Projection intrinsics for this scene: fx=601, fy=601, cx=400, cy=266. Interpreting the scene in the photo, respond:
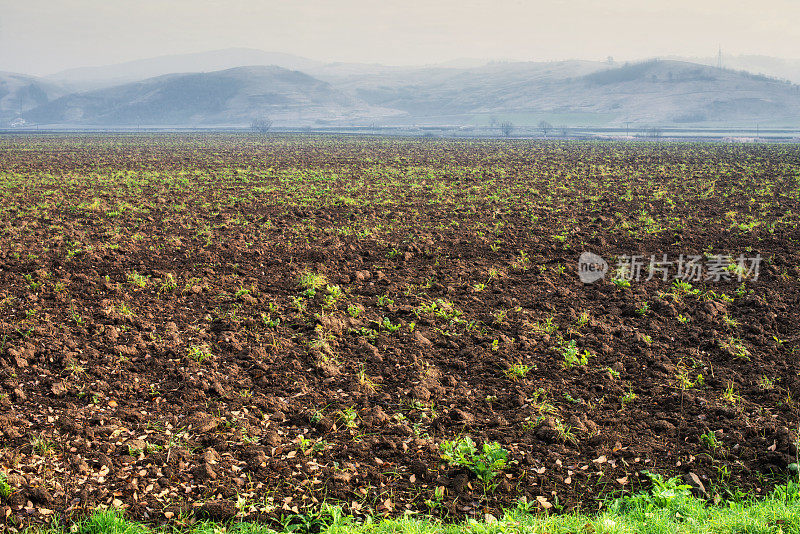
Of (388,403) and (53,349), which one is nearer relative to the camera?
(388,403)

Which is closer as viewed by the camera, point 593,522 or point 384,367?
point 593,522

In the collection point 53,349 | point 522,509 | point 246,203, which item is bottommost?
point 522,509

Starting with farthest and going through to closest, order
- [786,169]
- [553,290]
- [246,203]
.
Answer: [786,169] → [246,203] → [553,290]

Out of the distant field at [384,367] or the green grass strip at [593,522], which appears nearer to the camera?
the green grass strip at [593,522]

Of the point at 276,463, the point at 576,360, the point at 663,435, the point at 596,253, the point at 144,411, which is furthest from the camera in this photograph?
the point at 596,253

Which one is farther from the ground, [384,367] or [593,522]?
[384,367]

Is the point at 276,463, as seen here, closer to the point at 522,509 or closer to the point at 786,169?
the point at 522,509

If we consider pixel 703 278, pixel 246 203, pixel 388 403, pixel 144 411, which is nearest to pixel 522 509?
pixel 388 403

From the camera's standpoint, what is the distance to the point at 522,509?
5.47 m

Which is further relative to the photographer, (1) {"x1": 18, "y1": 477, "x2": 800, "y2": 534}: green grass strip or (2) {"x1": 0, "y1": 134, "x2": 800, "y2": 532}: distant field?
(2) {"x1": 0, "y1": 134, "x2": 800, "y2": 532}: distant field

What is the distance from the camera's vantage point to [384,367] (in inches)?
333

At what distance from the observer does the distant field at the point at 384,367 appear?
5.85 metres

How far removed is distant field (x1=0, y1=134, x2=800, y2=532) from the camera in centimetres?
585

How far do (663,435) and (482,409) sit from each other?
2.03 m
